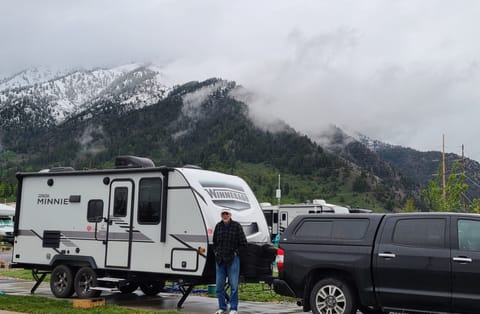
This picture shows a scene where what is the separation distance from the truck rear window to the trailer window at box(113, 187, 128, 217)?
432 cm

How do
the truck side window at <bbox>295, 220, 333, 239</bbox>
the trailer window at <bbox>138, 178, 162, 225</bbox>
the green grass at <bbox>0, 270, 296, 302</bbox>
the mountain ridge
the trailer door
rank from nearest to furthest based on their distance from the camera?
the truck side window at <bbox>295, 220, 333, 239</bbox>, the trailer window at <bbox>138, 178, 162, 225</bbox>, the trailer door, the green grass at <bbox>0, 270, 296, 302</bbox>, the mountain ridge

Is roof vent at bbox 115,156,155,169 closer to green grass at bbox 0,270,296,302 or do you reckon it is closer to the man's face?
the man's face

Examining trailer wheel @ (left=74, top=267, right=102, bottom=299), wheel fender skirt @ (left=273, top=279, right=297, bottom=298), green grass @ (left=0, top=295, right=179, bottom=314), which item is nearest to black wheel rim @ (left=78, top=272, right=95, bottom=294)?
trailer wheel @ (left=74, top=267, right=102, bottom=299)

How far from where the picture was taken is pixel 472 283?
8930 millimetres

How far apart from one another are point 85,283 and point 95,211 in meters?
1.65

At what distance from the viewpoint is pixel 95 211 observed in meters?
13.9

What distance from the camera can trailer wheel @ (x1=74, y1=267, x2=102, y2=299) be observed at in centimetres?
1370

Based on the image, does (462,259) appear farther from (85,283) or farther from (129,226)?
(85,283)

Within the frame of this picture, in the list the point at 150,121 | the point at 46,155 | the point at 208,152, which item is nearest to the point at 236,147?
the point at 208,152

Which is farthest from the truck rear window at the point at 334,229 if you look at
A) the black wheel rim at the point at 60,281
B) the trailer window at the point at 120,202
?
the black wheel rim at the point at 60,281

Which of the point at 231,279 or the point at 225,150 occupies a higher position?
the point at 225,150

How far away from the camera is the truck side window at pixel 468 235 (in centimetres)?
916

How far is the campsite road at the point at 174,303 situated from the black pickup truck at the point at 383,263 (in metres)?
2.23

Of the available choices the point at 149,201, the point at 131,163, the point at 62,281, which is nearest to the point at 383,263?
the point at 149,201
